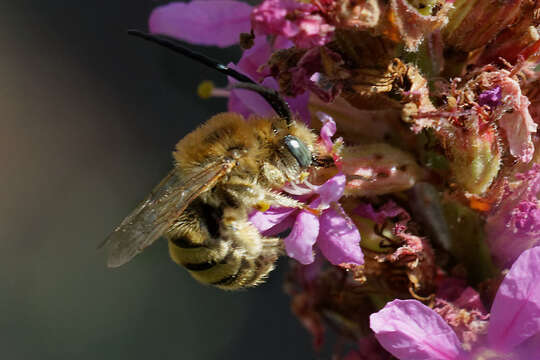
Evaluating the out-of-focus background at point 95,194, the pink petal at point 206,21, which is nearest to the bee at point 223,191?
the pink petal at point 206,21

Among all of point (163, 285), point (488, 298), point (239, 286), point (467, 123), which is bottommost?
point (163, 285)

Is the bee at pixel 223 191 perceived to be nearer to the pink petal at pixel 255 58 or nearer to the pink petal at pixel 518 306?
the pink petal at pixel 255 58

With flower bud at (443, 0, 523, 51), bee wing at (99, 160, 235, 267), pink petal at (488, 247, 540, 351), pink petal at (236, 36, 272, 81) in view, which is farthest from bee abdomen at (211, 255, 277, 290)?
flower bud at (443, 0, 523, 51)

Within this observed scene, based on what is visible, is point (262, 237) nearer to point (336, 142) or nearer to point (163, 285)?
point (336, 142)

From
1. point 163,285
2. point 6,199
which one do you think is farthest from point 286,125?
point 6,199

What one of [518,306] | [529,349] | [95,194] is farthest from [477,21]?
[95,194]

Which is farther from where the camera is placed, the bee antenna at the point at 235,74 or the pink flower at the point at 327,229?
the bee antenna at the point at 235,74

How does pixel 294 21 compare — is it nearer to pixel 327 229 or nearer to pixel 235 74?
pixel 235 74
